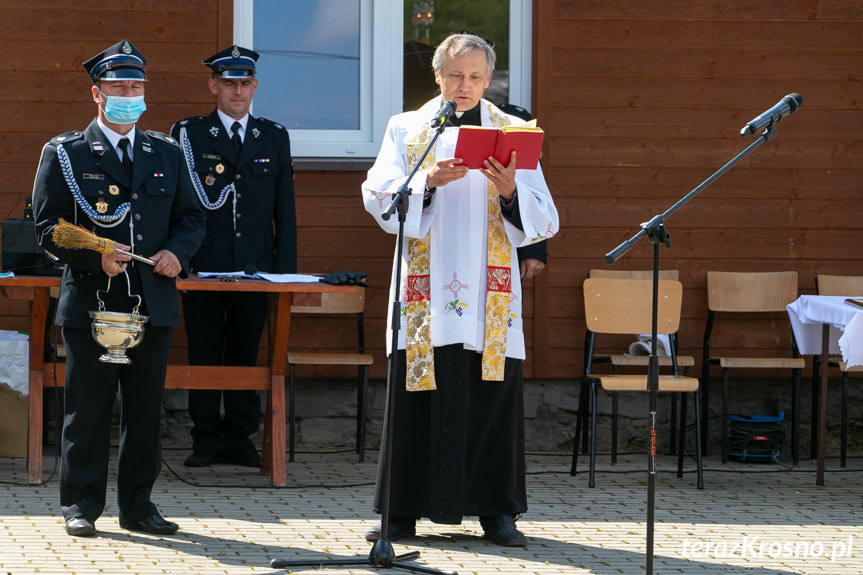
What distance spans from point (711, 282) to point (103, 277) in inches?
151

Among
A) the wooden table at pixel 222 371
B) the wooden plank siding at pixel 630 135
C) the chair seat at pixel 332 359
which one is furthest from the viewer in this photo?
the wooden plank siding at pixel 630 135

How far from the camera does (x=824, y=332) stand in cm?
636

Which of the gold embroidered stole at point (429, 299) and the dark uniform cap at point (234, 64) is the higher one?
the dark uniform cap at point (234, 64)

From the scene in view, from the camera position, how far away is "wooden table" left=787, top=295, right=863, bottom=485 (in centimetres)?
584

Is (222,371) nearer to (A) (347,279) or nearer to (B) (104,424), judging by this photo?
(A) (347,279)

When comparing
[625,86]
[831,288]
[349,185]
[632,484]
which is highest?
[625,86]

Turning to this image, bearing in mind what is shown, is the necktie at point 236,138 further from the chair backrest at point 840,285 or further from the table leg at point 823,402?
the chair backrest at point 840,285

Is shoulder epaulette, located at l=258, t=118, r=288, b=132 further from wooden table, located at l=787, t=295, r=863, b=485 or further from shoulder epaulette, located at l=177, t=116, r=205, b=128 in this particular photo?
wooden table, located at l=787, t=295, r=863, b=485

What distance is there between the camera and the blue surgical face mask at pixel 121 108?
473cm

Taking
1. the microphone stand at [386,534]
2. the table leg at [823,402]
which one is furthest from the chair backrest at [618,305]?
the microphone stand at [386,534]

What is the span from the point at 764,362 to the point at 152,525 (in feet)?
12.5

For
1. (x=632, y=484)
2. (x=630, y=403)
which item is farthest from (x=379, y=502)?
(x=630, y=403)

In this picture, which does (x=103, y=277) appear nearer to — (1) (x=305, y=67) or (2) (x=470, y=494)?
(2) (x=470, y=494)

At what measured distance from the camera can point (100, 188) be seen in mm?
4738
